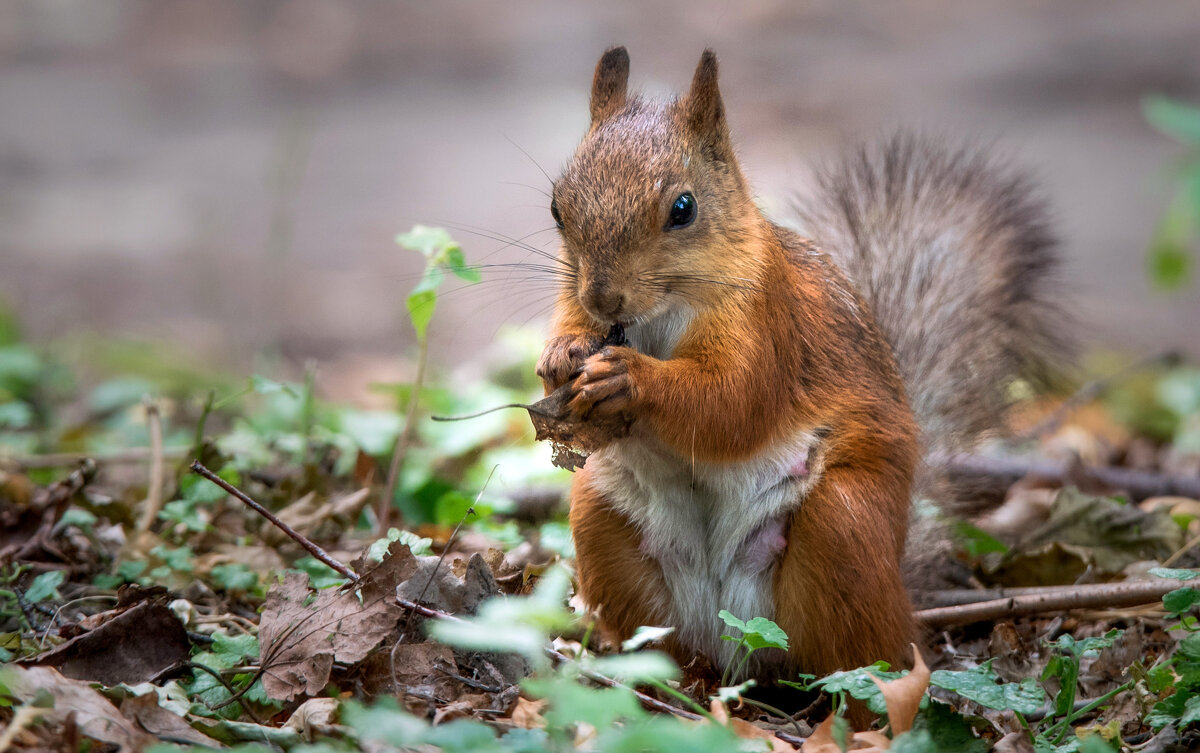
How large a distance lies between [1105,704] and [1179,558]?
917mm

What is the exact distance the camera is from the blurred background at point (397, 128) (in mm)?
6551

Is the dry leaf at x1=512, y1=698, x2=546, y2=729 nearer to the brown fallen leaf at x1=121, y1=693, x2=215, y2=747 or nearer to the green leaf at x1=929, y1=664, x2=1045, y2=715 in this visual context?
the brown fallen leaf at x1=121, y1=693, x2=215, y2=747

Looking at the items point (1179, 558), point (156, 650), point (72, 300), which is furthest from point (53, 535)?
point (72, 300)

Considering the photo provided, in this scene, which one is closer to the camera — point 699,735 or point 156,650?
point 699,735

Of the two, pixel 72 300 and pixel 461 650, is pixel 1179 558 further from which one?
pixel 72 300

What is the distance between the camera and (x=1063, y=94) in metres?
8.10

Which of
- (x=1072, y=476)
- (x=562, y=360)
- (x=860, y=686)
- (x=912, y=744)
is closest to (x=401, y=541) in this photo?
→ (x=562, y=360)

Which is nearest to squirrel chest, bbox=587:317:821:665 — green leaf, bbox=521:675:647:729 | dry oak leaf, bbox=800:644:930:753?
dry oak leaf, bbox=800:644:930:753

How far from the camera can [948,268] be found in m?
3.36

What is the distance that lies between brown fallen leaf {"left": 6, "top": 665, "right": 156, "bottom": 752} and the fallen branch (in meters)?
2.54

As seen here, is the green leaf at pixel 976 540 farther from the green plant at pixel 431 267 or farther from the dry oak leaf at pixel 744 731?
the green plant at pixel 431 267

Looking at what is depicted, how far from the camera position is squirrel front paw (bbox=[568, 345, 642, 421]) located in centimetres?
224

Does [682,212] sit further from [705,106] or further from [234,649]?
[234,649]

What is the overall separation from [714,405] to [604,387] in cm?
27
